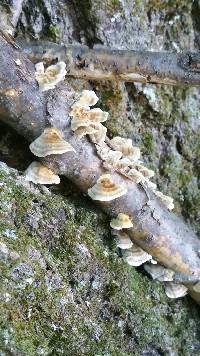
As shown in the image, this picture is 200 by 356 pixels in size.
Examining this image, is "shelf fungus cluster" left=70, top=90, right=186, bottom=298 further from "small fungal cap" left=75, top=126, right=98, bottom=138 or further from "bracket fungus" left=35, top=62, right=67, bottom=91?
"bracket fungus" left=35, top=62, right=67, bottom=91

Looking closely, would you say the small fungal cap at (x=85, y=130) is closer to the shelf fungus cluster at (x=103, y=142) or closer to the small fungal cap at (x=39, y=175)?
the shelf fungus cluster at (x=103, y=142)

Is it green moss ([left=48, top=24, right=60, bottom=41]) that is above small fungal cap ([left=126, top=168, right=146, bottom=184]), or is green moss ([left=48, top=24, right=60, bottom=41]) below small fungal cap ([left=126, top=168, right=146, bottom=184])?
above

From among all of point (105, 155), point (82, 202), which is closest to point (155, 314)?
point (82, 202)

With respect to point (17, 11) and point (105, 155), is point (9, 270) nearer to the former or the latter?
point (105, 155)

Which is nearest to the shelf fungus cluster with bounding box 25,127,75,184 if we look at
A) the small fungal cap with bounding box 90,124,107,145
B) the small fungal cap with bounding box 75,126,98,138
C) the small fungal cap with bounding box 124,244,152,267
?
the small fungal cap with bounding box 75,126,98,138

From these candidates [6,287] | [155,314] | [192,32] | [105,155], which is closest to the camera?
[6,287]

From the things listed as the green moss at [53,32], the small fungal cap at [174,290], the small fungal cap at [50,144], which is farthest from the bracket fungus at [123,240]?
the green moss at [53,32]
